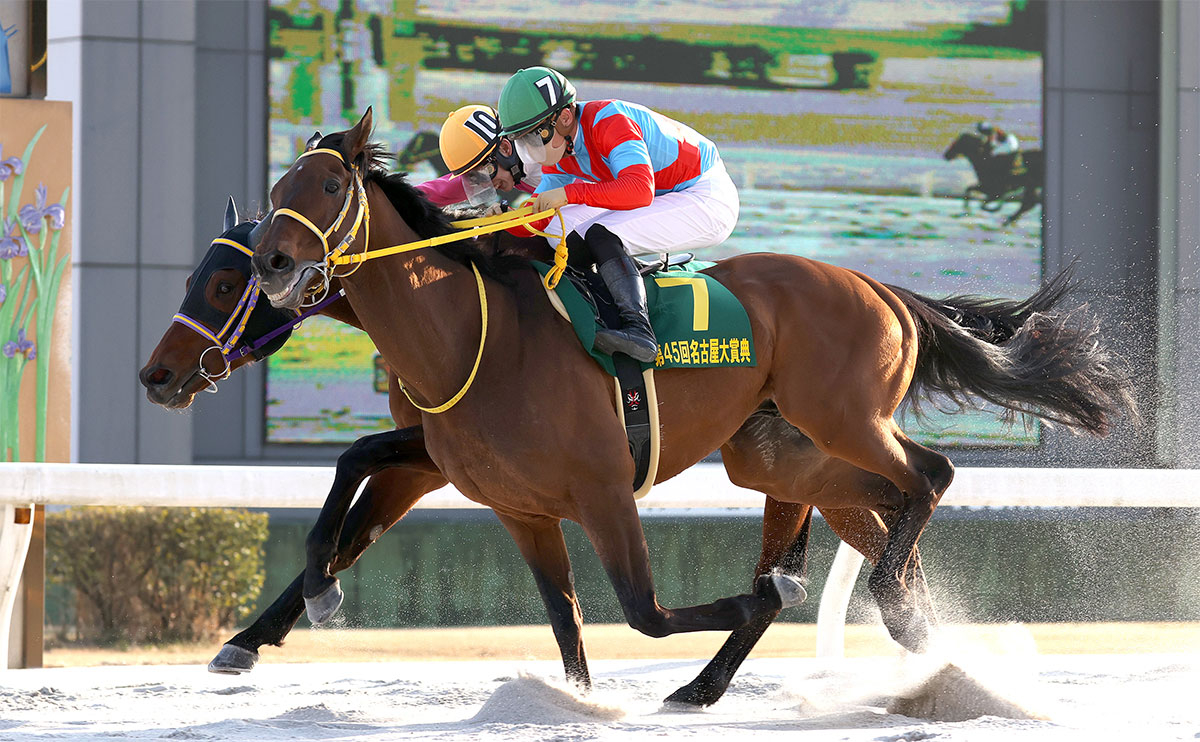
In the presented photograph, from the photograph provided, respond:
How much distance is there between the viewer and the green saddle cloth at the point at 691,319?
3846 millimetres

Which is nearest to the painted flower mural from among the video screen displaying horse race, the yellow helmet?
the yellow helmet

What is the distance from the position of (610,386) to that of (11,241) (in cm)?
386

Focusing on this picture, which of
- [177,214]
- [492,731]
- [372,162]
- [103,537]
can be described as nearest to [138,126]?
[177,214]

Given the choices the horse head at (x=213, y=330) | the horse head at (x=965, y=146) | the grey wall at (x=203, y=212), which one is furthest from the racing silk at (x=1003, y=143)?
the horse head at (x=213, y=330)

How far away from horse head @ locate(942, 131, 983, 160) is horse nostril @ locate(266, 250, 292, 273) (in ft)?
26.1

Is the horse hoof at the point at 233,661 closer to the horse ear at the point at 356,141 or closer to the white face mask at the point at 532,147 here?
the horse ear at the point at 356,141

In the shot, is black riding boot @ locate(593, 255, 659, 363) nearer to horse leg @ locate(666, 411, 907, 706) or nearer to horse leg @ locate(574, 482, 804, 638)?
horse leg @ locate(574, 482, 804, 638)

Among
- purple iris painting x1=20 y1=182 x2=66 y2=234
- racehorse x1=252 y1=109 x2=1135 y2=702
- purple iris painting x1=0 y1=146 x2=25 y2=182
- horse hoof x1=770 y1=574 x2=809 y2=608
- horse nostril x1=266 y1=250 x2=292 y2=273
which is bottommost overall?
horse hoof x1=770 y1=574 x2=809 y2=608

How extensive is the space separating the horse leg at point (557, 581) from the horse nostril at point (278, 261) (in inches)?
47.2

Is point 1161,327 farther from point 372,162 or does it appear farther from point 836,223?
point 372,162

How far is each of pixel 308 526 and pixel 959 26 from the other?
627cm

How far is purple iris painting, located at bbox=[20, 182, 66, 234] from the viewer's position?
6270mm

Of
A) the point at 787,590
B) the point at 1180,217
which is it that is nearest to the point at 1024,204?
the point at 1180,217

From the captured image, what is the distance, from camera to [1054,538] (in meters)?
9.98
